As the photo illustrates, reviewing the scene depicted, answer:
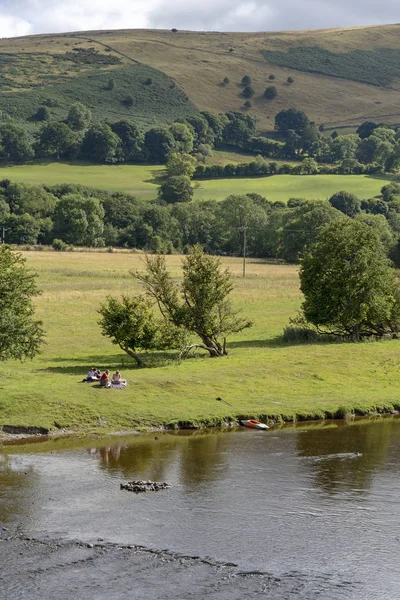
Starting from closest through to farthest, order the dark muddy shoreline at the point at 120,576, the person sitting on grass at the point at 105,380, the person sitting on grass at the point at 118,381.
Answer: the dark muddy shoreline at the point at 120,576
the person sitting on grass at the point at 105,380
the person sitting on grass at the point at 118,381

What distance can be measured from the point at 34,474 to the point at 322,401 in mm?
20487

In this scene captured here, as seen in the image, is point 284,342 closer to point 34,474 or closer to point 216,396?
point 216,396

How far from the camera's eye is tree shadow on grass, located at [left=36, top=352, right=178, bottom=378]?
174ft

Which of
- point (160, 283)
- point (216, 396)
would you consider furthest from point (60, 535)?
point (160, 283)

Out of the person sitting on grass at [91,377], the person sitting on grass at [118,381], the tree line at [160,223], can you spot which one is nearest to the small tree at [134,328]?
the person sitting on grass at [91,377]

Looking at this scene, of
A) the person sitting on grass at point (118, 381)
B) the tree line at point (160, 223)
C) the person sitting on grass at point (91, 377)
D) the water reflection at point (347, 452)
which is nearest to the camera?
the water reflection at point (347, 452)

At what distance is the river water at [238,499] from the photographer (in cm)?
2759

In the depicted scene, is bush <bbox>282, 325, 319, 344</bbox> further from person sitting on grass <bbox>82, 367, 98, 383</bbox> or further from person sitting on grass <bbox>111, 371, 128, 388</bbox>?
person sitting on grass <bbox>82, 367, 98, 383</bbox>

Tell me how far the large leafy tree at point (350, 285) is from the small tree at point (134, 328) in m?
16.7

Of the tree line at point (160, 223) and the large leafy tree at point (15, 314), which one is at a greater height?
the tree line at point (160, 223)

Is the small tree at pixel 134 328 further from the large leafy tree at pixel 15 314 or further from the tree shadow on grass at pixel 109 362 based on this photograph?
the large leafy tree at pixel 15 314

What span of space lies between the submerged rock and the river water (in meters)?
0.41

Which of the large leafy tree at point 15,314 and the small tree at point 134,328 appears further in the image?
the small tree at point 134,328

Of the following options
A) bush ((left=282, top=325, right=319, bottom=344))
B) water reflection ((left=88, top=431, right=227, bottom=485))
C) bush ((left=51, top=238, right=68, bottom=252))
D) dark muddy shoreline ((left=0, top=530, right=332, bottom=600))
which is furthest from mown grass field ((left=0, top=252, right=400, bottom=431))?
bush ((left=51, top=238, right=68, bottom=252))
